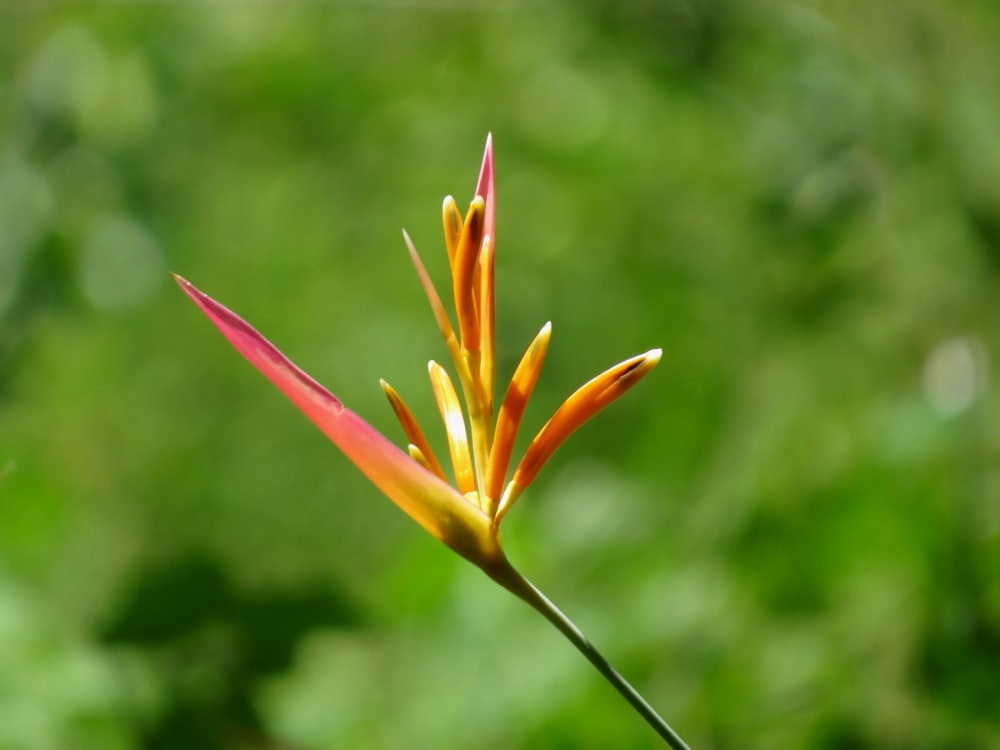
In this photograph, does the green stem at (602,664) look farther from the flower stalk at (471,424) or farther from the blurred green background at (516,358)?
the blurred green background at (516,358)

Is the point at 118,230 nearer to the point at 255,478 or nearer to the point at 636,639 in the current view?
the point at 255,478

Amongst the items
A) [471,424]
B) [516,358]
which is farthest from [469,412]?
[516,358]

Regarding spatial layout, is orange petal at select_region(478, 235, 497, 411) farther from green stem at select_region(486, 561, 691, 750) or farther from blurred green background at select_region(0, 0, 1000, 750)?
blurred green background at select_region(0, 0, 1000, 750)

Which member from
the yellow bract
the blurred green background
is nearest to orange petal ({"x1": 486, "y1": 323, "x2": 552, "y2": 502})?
the yellow bract

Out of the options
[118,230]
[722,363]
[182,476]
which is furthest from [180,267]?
[722,363]

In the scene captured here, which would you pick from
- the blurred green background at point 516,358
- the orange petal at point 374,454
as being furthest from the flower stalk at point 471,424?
the blurred green background at point 516,358

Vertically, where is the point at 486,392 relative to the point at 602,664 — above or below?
above

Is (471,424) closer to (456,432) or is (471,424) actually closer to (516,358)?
(456,432)
